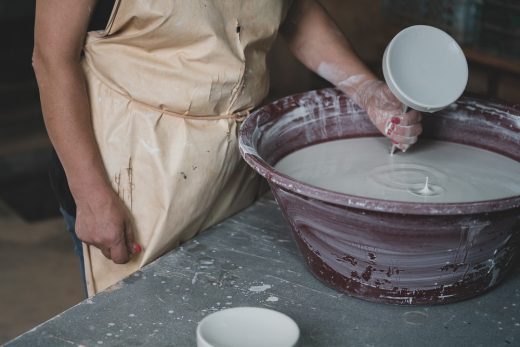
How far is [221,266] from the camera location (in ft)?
5.17

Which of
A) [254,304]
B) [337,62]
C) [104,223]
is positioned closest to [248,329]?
[254,304]

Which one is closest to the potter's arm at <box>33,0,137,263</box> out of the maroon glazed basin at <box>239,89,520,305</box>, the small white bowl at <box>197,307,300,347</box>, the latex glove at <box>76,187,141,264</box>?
the latex glove at <box>76,187,141,264</box>

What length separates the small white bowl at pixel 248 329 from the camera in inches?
45.8

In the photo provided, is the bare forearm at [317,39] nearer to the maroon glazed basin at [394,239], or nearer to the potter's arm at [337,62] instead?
the potter's arm at [337,62]

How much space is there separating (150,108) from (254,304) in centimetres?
49

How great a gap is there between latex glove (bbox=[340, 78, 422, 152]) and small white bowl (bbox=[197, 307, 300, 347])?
649 millimetres

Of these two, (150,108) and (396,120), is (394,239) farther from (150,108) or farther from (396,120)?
(150,108)

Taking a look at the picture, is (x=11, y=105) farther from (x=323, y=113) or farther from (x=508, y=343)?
(x=508, y=343)

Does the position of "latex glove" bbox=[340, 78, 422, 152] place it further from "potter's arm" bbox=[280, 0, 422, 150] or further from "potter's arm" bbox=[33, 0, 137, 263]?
"potter's arm" bbox=[33, 0, 137, 263]

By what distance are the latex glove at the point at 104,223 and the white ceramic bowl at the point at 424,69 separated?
640mm

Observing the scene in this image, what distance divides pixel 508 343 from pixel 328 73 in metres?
0.86

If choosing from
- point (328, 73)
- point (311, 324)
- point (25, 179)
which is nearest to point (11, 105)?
point (25, 179)

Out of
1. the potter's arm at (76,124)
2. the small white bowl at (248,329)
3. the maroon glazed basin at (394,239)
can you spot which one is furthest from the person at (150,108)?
the small white bowl at (248,329)

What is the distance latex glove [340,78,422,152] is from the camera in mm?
1687
